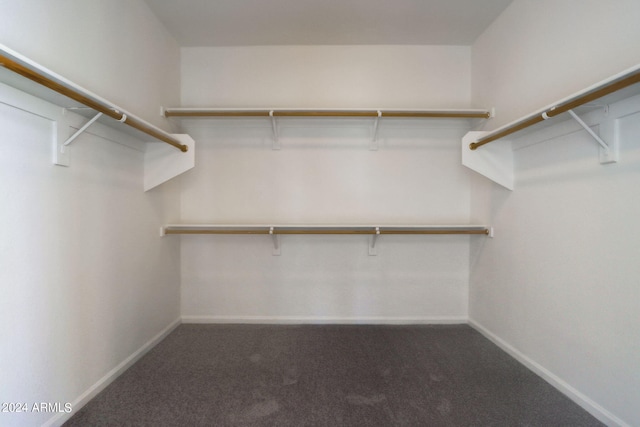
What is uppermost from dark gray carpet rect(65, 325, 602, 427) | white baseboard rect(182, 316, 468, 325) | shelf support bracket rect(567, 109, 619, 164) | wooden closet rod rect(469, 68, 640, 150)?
wooden closet rod rect(469, 68, 640, 150)

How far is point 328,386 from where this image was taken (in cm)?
161

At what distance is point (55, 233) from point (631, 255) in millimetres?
2623

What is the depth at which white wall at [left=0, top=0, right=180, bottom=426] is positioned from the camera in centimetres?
112

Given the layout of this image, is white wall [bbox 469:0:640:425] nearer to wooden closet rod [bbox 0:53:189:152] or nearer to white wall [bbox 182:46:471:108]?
white wall [bbox 182:46:471:108]

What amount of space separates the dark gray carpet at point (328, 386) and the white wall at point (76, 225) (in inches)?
10.8

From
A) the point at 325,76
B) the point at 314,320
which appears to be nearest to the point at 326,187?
the point at 325,76

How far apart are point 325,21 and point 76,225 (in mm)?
2138

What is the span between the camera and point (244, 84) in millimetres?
2473

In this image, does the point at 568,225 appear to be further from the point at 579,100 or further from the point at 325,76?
the point at 325,76

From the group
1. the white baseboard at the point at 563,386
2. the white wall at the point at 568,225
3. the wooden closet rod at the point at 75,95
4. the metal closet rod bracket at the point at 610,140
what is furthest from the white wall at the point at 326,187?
the metal closet rod bracket at the point at 610,140

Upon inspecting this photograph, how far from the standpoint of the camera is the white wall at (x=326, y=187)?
8.10 feet

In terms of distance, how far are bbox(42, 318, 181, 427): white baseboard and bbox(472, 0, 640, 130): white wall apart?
3048 millimetres

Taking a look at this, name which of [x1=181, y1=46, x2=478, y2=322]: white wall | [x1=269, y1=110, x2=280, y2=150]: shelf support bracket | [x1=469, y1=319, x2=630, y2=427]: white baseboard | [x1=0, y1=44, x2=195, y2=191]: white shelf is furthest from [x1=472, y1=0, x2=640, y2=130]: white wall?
[x1=0, y1=44, x2=195, y2=191]: white shelf

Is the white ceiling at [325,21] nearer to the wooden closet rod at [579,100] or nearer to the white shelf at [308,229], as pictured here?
the wooden closet rod at [579,100]
